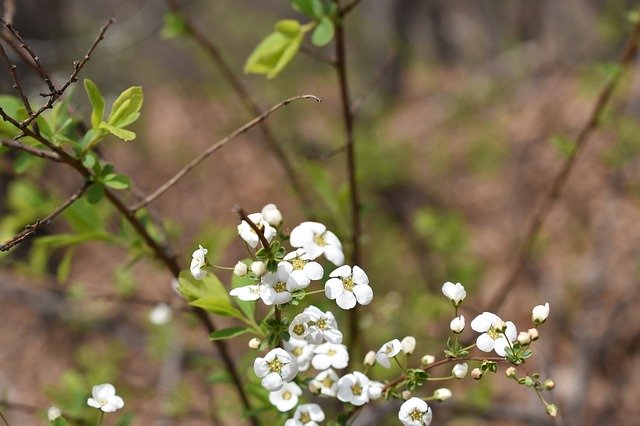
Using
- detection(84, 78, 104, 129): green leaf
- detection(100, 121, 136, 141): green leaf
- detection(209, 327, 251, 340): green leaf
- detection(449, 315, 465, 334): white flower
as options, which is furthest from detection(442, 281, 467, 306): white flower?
detection(84, 78, 104, 129): green leaf

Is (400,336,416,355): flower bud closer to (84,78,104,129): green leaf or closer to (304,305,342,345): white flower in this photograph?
(304,305,342,345): white flower

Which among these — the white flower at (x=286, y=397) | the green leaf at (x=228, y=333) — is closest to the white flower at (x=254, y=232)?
the green leaf at (x=228, y=333)

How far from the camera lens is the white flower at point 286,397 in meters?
1.25

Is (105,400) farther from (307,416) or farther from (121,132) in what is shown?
(121,132)

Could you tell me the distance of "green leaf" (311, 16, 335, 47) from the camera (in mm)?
1513

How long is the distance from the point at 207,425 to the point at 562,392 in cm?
216

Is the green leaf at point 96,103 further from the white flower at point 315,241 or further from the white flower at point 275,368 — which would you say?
the white flower at point 275,368

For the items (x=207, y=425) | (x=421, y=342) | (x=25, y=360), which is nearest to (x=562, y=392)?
(x=421, y=342)

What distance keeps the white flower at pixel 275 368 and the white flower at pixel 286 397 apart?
0.14m

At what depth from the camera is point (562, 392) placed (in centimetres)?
357

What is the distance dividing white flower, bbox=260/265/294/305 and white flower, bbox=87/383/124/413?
16.9 inches

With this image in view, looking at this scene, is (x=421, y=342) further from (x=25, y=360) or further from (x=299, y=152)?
(x=25, y=360)

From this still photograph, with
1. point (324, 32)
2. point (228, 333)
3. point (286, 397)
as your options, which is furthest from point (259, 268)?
point (324, 32)

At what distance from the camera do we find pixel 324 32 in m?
1.53
